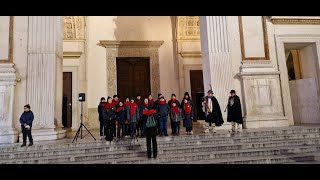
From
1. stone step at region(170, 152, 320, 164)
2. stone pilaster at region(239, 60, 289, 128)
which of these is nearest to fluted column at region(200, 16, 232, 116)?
stone pilaster at region(239, 60, 289, 128)

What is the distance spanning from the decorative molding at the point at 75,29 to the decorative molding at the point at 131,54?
3.85 ft

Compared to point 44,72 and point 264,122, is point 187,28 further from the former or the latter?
point 44,72

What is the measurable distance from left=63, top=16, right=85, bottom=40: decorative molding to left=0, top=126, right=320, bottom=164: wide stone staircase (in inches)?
344

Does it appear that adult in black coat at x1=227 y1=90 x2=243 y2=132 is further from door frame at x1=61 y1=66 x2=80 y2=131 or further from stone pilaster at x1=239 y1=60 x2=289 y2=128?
door frame at x1=61 y1=66 x2=80 y2=131

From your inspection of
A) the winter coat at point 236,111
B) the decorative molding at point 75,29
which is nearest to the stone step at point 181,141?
the winter coat at point 236,111

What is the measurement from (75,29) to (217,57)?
8.22m

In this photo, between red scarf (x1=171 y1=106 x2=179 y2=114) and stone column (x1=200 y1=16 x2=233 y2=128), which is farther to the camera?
stone column (x1=200 y1=16 x2=233 y2=128)

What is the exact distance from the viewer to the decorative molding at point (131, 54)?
47.9 ft

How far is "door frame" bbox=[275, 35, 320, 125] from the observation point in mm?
10148

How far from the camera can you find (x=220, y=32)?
10281mm

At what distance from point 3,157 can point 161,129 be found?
4203 millimetres

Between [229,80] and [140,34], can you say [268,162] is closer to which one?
[229,80]
